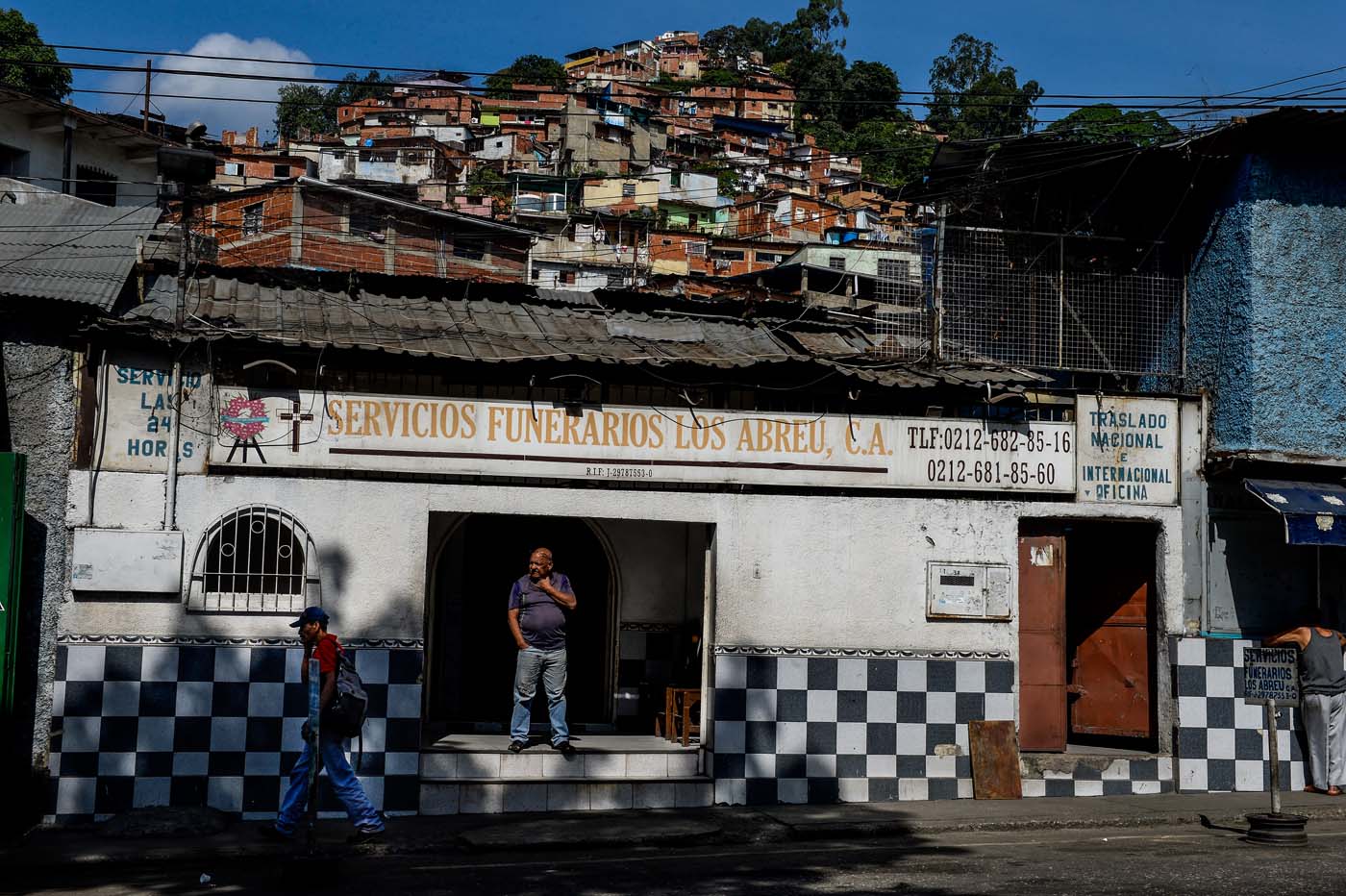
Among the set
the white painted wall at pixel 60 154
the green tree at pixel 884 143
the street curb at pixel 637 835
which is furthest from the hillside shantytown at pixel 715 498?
the green tree at pixel 884 143

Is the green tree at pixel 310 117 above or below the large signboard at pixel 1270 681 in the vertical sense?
above

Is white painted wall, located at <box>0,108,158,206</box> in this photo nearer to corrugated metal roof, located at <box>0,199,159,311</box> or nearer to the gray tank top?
corrugated metal roof, located at <box>0,199,159,311</box>

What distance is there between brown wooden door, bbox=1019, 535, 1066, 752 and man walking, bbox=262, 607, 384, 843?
582 cm

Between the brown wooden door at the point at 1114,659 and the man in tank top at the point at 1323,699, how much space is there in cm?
113

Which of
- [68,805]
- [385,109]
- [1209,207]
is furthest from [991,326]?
[385,109]

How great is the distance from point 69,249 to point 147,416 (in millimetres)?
2021

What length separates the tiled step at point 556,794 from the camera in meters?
10.7

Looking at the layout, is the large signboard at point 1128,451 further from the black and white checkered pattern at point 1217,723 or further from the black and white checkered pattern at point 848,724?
the black and white checkered pattern at point 848,724

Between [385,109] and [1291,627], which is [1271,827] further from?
[385,109]

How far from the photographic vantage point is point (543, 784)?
1085 centimetres

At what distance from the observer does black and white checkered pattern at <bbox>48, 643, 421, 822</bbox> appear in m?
10.1

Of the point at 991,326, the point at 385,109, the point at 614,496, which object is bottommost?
the point at 614,496

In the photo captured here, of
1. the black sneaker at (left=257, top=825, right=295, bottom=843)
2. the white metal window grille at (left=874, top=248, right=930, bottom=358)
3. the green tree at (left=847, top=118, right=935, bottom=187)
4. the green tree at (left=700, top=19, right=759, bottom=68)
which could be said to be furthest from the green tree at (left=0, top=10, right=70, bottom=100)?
the green tree at (left=700, top=19, right=759, bottom=68)

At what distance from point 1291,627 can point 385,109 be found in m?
81.4
